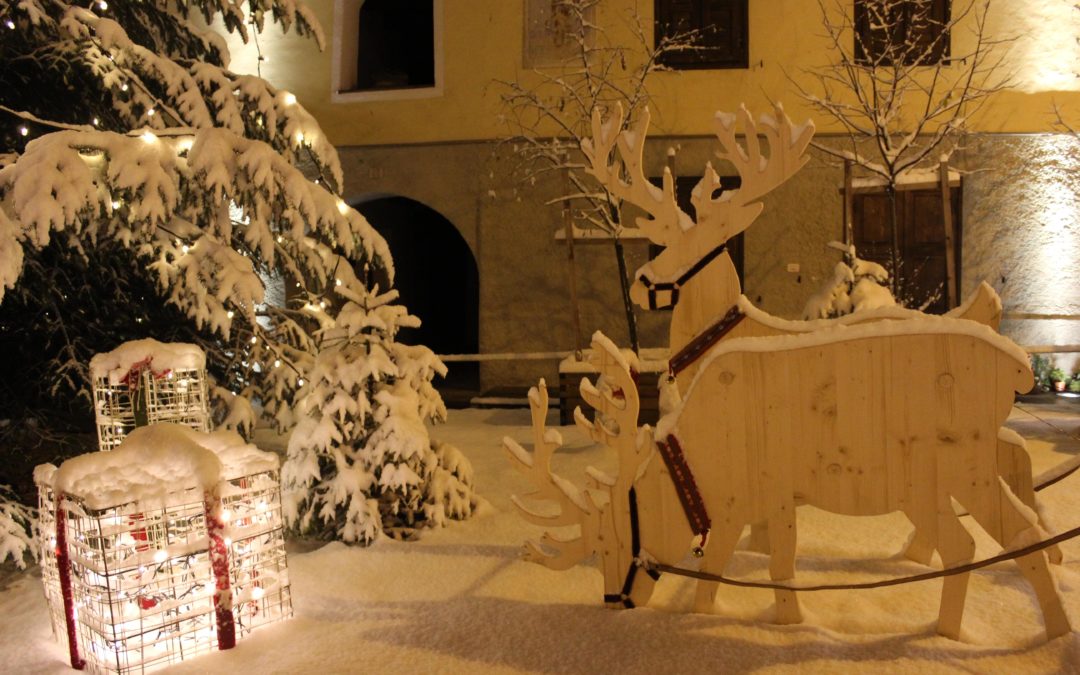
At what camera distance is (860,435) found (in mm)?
3871

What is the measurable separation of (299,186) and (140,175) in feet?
3.69

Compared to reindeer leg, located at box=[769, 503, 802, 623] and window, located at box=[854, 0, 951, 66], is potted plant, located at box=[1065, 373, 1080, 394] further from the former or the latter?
reindeer leg, located at box=[769, 503, 802, 623]

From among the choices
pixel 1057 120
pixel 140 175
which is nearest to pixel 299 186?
pixel 140 175

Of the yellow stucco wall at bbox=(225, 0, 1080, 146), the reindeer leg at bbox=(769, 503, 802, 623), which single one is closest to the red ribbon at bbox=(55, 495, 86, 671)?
the reindeer leg at bbox=(769, 503, 802, 623)

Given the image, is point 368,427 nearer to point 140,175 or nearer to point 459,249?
point 140,175

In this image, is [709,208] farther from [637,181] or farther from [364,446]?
[364,446]

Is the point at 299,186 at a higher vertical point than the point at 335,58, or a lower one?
lower

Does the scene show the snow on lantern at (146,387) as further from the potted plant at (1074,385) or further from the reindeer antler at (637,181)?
the potted plant at (1074,385)

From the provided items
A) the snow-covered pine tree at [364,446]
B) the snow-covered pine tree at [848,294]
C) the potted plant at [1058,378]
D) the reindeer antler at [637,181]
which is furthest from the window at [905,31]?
the snow-covered pine tree at [364,446]

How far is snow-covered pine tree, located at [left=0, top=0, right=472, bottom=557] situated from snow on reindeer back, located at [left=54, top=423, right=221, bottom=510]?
1.30 metres

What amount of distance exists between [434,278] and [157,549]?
1307 centimetres

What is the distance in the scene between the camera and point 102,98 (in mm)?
6648

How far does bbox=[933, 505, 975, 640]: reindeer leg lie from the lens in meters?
3.80

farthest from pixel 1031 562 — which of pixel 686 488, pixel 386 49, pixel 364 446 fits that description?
pixel 386 49
